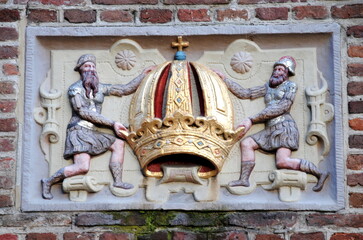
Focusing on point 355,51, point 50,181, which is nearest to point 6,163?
point 50,181

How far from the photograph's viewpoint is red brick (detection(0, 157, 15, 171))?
5637 millimetres

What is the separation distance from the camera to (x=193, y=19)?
19.0ft

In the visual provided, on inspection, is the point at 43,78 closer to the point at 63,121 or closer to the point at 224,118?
the point at 63,121

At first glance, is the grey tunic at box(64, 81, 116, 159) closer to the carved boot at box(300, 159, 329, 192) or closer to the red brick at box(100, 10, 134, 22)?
the red brick at box(100, 10, 134, 22)

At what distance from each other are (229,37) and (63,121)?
87 centimetres

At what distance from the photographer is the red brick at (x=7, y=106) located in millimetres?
5699

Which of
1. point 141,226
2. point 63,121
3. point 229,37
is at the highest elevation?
point 229,37

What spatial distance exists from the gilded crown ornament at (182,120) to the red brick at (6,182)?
0.57 meters

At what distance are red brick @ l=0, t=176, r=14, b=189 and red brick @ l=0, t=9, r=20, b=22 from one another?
758mm

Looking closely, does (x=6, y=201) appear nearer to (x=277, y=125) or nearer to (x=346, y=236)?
(x=277, y=125)

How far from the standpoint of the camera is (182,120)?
5551mm

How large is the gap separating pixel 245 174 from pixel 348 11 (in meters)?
0.92

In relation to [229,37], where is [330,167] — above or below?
below

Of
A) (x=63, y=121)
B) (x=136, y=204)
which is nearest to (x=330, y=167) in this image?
(x=136, y=204)
